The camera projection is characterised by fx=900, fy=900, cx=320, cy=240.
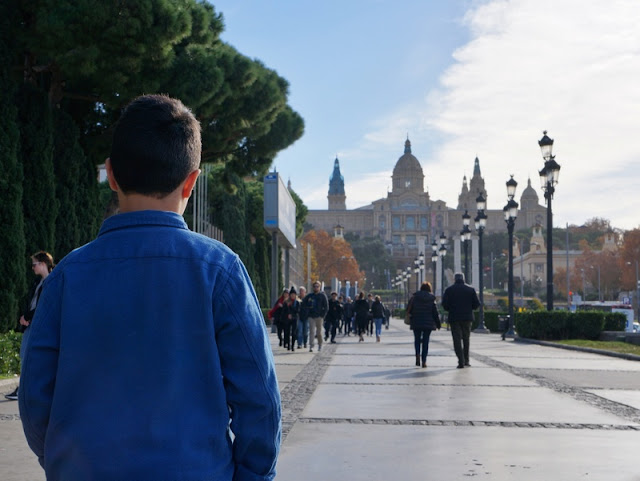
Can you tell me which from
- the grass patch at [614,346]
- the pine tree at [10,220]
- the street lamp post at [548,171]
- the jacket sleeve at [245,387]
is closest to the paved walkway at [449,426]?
the jacket sleeve at [245,387]

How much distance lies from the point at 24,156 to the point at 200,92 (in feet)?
14.9

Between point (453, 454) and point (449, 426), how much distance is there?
1424 mm

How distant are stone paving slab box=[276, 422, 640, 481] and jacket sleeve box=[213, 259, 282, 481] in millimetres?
3550

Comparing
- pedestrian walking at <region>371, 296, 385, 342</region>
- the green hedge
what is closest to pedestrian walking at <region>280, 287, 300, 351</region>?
pedestrian walking at <region>371, 296, 385, 342</region>

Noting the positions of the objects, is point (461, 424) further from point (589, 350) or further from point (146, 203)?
point (589, 350)

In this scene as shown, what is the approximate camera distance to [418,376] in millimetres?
13164

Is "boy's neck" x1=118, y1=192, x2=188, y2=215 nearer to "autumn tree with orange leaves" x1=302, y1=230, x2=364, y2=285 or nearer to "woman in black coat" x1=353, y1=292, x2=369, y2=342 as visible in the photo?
"woman in black coat" x1=353, y1=292, x2=369, y2=342

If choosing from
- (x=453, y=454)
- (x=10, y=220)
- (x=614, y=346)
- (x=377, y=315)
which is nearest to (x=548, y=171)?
(x=614, y=346)

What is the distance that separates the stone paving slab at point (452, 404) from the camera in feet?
27.7

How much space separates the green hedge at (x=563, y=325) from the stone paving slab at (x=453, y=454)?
1884 cm

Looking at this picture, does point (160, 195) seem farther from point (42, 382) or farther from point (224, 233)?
point (224, 233)

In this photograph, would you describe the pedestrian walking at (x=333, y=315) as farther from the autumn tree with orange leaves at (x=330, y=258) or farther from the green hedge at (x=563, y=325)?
the autumn tree with orange leaves at (x=330, y=258)

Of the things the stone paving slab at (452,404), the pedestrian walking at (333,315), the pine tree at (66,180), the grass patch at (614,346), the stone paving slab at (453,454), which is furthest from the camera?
the pedestrian walking at (333,315)

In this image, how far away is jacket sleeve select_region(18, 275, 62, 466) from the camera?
6.75 feet
